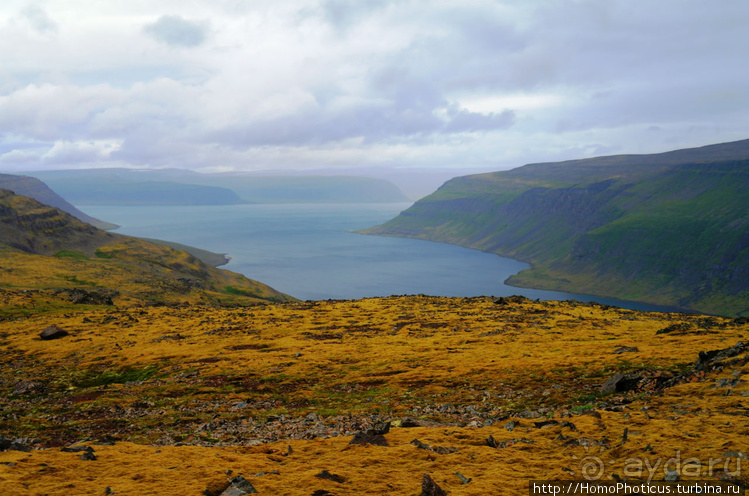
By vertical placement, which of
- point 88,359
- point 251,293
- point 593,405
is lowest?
point 251,293

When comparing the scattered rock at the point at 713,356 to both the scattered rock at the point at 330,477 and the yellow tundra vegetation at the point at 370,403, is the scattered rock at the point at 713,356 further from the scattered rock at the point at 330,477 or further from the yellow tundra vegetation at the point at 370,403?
the scattered rock at the point at 330,477

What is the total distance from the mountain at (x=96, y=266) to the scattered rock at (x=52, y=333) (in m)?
28.4

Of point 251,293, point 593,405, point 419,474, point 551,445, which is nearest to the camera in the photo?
point 419,474

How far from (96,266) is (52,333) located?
290ft

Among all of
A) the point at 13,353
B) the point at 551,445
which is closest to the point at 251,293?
the point at 13,353

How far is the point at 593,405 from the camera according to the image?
69.7 ft

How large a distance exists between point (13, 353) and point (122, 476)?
35028 mm

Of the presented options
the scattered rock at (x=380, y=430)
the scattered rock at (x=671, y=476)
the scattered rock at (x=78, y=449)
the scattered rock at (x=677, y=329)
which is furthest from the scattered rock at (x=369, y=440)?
the scattered rock at (x=677, y=329)

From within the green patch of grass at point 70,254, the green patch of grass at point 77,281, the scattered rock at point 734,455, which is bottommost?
the green patch of grass at point 77,281

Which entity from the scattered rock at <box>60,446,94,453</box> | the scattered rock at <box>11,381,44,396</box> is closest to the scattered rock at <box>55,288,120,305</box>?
the scattered rock at <box>11,381,44,396</box>

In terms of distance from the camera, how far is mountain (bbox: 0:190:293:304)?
96250 millimetres

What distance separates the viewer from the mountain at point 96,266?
316ft

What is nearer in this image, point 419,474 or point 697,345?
point 419,474

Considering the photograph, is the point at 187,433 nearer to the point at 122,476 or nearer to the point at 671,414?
the point at 122,476
